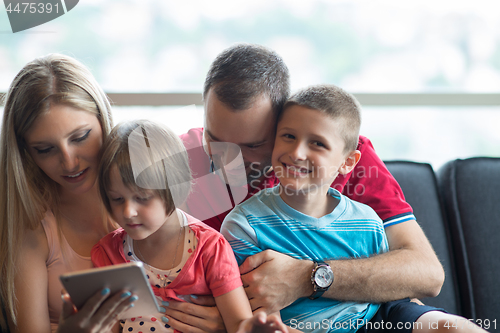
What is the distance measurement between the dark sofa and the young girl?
0.90 metres

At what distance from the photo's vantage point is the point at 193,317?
970 millimetres

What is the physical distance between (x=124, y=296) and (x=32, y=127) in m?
0.51

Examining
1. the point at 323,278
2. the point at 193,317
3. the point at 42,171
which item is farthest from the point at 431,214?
the point at 42,171

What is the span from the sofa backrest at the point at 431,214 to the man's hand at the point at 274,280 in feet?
2.22

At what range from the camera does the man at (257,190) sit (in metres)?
1.03

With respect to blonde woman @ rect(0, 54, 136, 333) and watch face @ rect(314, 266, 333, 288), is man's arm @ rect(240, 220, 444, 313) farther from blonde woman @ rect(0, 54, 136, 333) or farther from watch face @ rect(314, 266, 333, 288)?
blonde woman @ rect(0, 54, 136, 333)

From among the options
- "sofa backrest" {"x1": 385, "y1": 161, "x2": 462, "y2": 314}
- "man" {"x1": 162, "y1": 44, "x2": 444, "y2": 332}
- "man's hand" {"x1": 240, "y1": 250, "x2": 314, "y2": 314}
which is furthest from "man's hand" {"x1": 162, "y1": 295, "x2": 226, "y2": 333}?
"sofa backrest" {"x1": 385, "y1": 161, "x2": 462, "y2": 314}

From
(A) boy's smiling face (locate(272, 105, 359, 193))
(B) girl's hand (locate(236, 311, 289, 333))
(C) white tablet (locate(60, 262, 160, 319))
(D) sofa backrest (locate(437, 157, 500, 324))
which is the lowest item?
(D) sofa backrest (locate(437, 157, 500, 324))

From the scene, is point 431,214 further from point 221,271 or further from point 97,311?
point 97,311

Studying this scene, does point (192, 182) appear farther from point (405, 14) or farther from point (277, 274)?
point (405, 14)

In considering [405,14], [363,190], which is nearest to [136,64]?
[363,190]

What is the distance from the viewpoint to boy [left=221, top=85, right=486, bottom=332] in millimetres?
1073

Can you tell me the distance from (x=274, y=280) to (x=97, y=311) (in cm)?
44

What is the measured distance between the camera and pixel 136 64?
2.02m
